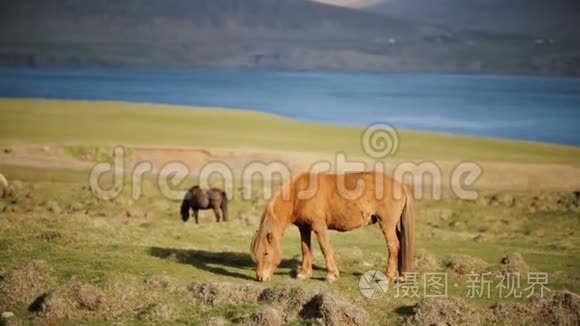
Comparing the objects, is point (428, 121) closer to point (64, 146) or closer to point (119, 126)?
point (119, 126)

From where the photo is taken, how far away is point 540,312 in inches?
411

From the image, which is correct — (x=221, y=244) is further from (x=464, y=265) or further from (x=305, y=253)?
(x=464, y=265)

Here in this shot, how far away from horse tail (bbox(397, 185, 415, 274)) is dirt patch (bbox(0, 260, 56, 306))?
16.5 ft

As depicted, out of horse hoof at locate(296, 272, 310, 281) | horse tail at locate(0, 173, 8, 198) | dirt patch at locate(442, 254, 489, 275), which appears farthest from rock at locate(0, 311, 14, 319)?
horse tail at locate(0, 173, 8, 198)

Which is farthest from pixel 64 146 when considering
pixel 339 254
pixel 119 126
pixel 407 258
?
pixel 407 258

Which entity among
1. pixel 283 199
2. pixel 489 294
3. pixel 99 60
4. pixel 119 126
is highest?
pixel 99 60

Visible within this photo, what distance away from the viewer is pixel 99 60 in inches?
7525

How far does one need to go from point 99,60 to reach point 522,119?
471 ft

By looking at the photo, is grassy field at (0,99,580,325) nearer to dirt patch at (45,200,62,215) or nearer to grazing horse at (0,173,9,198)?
dirt patch at (45,200,62,215)

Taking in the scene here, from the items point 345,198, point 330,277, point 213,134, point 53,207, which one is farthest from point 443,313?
point 213,134

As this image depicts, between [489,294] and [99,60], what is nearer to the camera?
[489,294]

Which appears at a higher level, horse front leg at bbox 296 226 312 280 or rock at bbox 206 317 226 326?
horse front leg at bbox 296 226 312 280

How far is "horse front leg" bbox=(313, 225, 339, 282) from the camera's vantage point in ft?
37.3

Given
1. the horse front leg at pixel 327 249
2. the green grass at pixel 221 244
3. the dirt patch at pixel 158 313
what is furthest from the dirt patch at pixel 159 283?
the horse front leg at pixel 327 249
